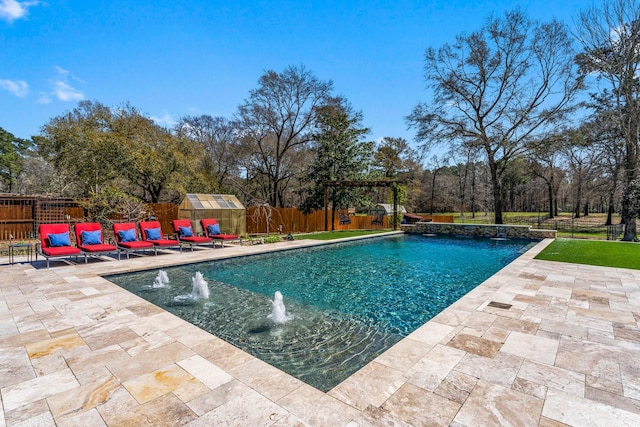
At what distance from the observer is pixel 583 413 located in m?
2.27

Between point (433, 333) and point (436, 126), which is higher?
point (436, 126)

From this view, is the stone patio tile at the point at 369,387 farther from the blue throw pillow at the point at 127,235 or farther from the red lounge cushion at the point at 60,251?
the blue throw pillow at the point at 127,235

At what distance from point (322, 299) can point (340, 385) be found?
10.0 ft

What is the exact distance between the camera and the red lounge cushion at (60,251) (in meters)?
7.40

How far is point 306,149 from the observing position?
958 inches

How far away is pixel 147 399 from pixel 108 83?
16829 millimetres

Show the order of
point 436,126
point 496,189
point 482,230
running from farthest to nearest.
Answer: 1. point 436,126
2. point 496,189
3. point 482,230

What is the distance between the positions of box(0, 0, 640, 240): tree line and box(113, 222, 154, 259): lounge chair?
347 centimetres

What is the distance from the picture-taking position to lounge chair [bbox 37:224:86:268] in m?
7.48

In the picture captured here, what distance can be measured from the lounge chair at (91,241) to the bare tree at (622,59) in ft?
64.8

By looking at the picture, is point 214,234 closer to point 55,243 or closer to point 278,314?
point 55,243

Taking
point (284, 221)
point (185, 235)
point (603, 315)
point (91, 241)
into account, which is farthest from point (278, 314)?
point (284, 221)

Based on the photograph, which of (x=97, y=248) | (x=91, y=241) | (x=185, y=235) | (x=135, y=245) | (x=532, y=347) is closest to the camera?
(x=532, y=347)

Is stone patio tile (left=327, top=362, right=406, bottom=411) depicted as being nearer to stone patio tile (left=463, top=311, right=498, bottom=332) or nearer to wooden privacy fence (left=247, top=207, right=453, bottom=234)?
stone patio tile (left=463, top=311, right=498, bottom=332)
